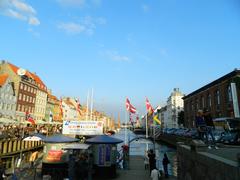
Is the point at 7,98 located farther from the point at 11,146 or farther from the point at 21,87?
the point at 11,146

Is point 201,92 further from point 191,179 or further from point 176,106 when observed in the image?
point 191,179

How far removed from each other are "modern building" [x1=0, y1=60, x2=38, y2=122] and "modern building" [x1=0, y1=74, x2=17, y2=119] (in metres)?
2.19

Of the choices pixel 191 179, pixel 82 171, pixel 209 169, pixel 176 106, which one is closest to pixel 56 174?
pixel 82 171

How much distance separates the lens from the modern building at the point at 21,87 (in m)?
68.5

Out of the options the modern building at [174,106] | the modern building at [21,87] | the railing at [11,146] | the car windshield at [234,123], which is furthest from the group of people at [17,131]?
the modern building at [174,106]

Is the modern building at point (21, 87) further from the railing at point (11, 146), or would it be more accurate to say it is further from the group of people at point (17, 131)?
the railing at point (11, 146)

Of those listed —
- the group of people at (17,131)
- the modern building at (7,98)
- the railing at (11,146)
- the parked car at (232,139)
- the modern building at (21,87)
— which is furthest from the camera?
the modern building at (21,87)

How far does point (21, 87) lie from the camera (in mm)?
70375

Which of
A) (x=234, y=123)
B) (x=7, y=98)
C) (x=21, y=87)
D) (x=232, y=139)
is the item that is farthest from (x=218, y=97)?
(x=21, y=87)

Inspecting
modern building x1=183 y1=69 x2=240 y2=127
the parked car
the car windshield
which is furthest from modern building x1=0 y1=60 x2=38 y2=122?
the parked car

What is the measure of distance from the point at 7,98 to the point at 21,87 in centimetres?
838

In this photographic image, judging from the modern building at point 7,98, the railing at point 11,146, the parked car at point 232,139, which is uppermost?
the modern building at point 7,98

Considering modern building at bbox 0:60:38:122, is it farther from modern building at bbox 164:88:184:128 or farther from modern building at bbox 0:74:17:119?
modern building at bbox 164:88:184:128

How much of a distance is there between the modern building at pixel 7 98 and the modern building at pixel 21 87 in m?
2.19
